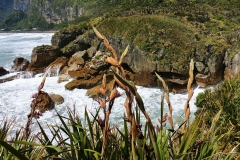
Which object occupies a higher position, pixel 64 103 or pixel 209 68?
pixel 209 68

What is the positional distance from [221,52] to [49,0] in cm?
12530

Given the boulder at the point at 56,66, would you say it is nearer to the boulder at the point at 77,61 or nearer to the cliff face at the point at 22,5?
the boulder at the point at 77,61

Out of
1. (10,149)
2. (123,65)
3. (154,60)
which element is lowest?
(123,65)

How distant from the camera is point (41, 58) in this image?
84.4 feet

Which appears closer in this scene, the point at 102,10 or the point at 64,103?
the point at 64,103

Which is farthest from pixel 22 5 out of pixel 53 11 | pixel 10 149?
pixel 10 149

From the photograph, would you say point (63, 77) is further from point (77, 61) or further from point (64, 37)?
point (64, 37)

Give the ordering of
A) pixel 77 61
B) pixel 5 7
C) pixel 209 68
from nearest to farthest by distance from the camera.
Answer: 1. pixel 209 68
2. pixel 77 61
3. pixel 5 7

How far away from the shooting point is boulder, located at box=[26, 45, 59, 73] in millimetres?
25578

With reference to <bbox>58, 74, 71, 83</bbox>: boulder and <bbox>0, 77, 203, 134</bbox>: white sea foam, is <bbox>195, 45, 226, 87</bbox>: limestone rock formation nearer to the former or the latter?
<bbox>0, 77, 203, 134</bbox>: white sea foam

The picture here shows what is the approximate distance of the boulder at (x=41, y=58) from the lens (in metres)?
25.6

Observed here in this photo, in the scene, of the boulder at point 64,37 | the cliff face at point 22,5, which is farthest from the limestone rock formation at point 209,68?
the cliff face at point 22,5

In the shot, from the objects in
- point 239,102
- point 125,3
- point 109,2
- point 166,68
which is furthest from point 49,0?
point 239,102

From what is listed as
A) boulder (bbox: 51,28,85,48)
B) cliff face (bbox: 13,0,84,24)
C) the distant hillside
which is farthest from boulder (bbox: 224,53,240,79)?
cliff face (bbox: 13,0,84,24)
